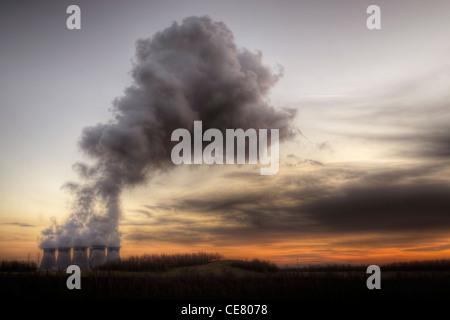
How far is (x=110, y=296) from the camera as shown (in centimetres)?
2373

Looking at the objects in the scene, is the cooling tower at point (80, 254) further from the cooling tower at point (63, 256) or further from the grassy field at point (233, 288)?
the grassy field at point (233, 288)

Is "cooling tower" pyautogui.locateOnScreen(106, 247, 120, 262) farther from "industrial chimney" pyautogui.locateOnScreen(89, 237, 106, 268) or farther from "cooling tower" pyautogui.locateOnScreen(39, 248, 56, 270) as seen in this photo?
"cooling tower" pyautogui.locateOnScreen(39, 248, 56, 270)

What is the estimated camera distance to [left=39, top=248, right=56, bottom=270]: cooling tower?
5994 centimetres

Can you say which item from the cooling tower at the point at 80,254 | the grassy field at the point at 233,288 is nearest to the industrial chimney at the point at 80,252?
the cooling tower at the point at 80,254

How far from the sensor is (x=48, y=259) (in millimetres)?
60094

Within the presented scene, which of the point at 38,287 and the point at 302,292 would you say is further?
the point at 38,287

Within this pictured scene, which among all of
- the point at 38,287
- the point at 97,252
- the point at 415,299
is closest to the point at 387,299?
the point at 415,299

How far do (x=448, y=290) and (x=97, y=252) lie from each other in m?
46.7

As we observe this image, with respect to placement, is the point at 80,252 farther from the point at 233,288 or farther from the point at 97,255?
the point at 233,288

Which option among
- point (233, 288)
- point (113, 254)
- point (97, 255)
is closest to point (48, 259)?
point (97, 255)

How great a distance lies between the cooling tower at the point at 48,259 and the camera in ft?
197

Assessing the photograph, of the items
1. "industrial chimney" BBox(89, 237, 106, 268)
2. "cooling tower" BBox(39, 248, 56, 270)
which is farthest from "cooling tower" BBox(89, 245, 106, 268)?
"cooling tower" BBox(39, 248, 56, 270)
